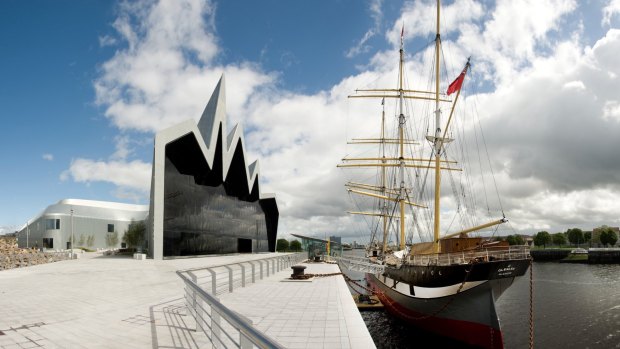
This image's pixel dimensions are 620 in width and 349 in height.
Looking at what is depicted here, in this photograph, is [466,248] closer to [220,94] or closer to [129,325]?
[129,325]

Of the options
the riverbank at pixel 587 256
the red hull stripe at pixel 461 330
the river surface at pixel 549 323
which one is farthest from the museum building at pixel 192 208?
the riverbank at pixel 587 256

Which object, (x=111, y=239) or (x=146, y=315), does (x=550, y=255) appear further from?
(x=146, y=315)

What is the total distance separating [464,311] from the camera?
63.2 ft

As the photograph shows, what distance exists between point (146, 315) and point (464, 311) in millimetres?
15414

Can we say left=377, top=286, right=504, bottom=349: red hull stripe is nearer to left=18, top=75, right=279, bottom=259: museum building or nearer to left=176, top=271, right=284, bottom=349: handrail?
left=176, top=271, right=284, bottom=349: handrail

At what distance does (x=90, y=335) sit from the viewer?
780cm

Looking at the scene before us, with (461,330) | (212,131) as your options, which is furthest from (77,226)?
(461,330)

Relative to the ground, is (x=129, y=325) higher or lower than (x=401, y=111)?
lower

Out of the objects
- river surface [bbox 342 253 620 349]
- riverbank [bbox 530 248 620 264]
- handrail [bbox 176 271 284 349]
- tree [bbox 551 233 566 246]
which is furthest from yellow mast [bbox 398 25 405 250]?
tree [bbox 551 233 566 246]

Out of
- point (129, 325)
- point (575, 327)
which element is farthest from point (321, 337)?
point (575, 327)

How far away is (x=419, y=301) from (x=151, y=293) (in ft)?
49.2

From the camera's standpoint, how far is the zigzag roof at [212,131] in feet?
114

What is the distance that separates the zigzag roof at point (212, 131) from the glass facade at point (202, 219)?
2578 millimetres

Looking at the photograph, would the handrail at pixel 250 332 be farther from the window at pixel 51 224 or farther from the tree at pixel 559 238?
the tree at pixel 559 238
